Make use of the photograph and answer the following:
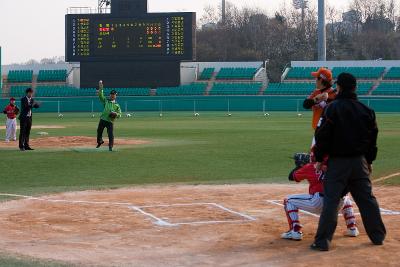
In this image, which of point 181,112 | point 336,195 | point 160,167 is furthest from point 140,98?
point 336,195

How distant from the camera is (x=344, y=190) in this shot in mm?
8484

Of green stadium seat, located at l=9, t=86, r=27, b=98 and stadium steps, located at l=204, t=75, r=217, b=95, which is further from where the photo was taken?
stadium steps, located at l=204, t=75, r=217, b=95

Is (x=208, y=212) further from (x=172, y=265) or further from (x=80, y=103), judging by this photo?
(x=80, y=103)

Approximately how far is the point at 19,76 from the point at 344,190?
210 ft

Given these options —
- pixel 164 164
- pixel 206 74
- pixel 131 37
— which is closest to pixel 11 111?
pixel 164 164

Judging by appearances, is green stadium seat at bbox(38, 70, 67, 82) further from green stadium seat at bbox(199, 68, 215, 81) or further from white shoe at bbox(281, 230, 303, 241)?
white shoe at bbox(281, 230, 303, 241)

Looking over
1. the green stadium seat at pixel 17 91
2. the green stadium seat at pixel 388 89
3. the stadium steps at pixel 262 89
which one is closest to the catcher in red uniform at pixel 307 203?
the green stadium seat at pixel 388 89

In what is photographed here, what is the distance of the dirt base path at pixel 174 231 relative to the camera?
311 inches

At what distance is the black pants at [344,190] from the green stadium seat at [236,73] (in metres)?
60.6

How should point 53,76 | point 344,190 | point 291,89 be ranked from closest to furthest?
point 344,190 → point 291,89 → point 53,76

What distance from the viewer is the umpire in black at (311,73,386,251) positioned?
8266mm

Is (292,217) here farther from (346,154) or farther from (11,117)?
(11,117)

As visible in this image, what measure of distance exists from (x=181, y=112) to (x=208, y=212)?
49477 millimetres

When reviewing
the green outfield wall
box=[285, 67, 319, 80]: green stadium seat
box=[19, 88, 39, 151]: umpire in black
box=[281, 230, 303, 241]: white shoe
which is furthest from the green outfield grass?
box=[285, 67, 319, 80]: green stadium seat
